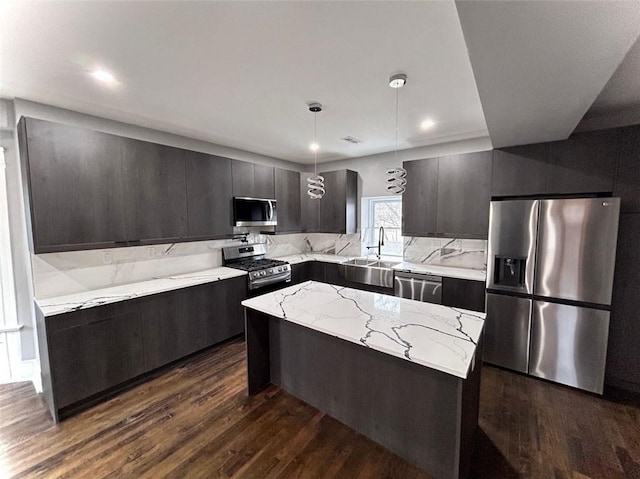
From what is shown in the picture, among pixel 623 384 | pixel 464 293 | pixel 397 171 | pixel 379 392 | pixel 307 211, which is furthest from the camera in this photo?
pixel 307 211

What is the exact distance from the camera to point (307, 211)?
4.84 metres

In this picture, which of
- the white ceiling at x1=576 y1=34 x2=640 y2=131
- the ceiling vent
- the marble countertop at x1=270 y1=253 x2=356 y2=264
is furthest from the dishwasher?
the white ceiling at x1=576 y1=34 x2=640 y2=131

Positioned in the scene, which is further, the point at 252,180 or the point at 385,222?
the point at 385,222

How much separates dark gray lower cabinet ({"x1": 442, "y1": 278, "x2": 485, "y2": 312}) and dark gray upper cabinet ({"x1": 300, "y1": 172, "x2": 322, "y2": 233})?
2.29m

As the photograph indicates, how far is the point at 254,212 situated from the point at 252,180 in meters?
0.46

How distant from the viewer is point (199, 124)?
308cm

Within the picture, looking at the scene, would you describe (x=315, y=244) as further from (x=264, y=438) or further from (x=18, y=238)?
(x=18, y=238)

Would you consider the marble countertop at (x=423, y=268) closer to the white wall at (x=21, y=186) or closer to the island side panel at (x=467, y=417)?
the island side panel at (x=467, y=417)

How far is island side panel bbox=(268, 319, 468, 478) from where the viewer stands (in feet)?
5.37

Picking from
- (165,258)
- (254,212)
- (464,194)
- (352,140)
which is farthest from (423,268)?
(165,258)

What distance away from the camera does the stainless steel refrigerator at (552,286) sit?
95.8 inches

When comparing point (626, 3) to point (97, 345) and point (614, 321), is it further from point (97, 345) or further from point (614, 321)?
point (97, 345)

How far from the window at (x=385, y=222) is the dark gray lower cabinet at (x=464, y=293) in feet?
4.01

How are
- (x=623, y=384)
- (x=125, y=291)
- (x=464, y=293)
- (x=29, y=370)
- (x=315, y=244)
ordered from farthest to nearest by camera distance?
(x=315, y=244) → (x=464, y=293) → (x=29, y=370) → (x=125, y=291) → (x=623, y=384)
